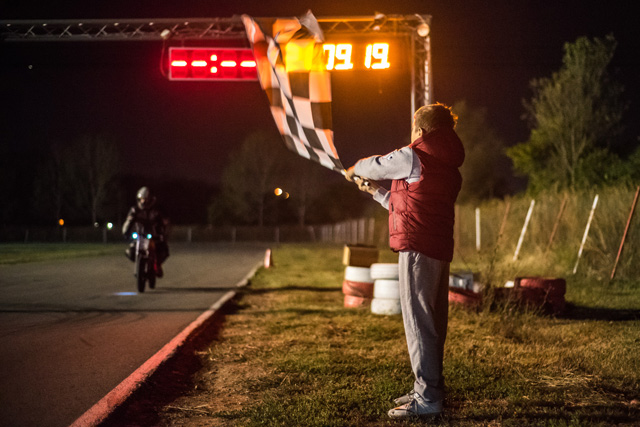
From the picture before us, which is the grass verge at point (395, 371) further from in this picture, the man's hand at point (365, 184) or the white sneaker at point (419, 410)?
the man's hand at point (365, 184)

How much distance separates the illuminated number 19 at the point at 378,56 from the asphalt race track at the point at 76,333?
5.71 meters

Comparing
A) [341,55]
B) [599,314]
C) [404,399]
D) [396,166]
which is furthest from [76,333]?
[341,55]

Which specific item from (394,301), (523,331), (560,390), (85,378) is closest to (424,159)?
(560,390)

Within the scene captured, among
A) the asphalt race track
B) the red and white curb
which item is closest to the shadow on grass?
the red and white curb

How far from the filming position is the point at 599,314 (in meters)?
8.60

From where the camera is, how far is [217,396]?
4.62m

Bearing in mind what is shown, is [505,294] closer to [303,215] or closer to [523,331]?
[523,331]

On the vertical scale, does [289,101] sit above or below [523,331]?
above

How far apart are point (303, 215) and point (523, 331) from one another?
64552 millimetres

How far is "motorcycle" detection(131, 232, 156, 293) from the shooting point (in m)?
11.4

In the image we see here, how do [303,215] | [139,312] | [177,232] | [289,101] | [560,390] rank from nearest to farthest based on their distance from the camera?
[560,390]
[289,101]
[139,312]
[177,232]
[303,215]

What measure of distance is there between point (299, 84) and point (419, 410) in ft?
9.66

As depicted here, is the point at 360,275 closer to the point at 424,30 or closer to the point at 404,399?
the point at 404,399

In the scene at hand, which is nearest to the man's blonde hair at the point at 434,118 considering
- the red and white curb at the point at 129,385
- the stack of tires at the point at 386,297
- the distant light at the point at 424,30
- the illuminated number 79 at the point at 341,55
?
the red and white curb at the point at 129,385
